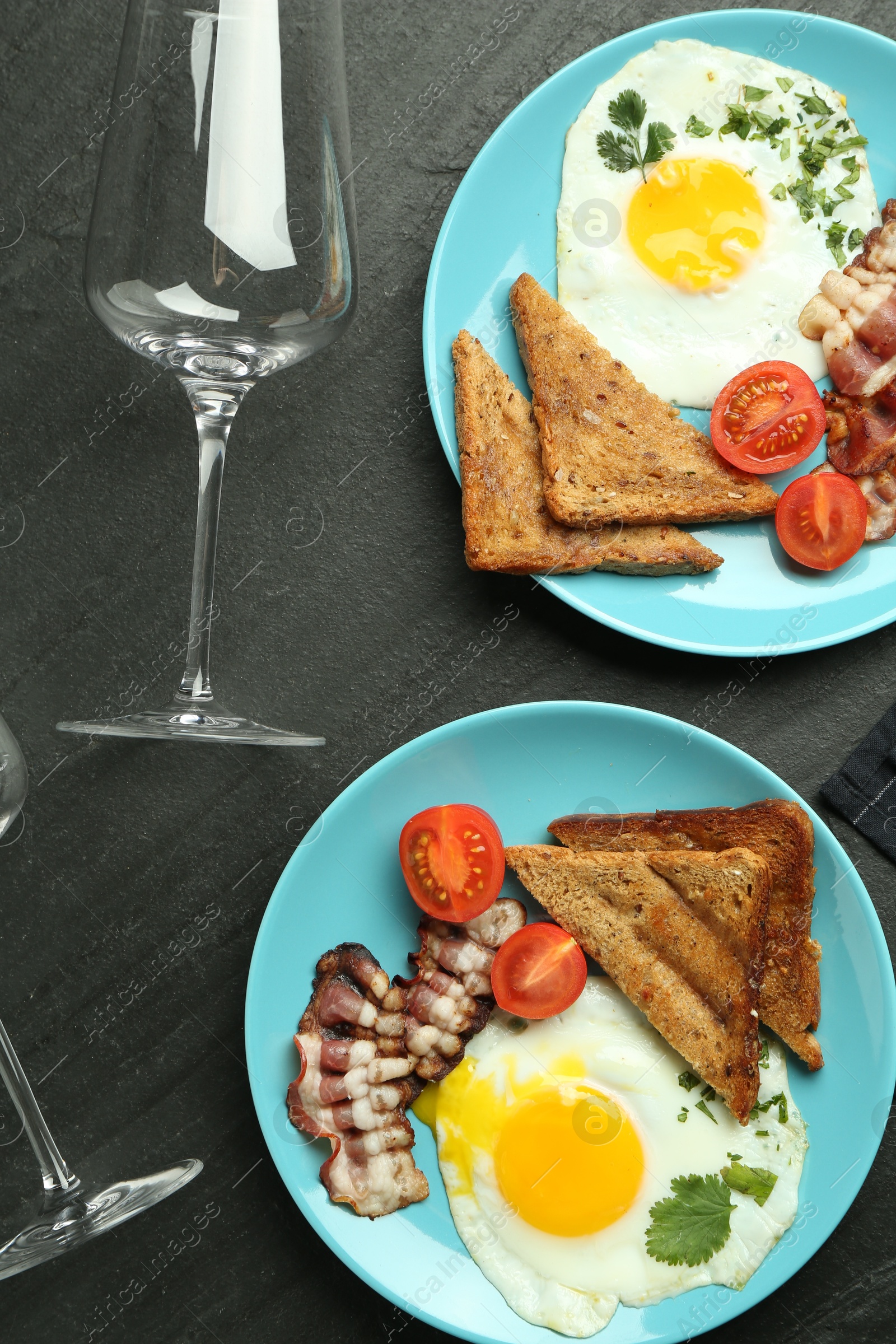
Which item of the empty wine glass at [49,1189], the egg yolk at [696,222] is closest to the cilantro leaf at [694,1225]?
the empty wine glass at [49,1189]

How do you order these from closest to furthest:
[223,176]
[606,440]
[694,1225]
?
[223,176] → [694,1225] → [606,440]

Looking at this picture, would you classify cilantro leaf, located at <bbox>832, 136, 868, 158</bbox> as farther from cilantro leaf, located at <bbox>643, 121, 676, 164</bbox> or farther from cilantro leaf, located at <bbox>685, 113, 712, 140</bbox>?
cilantro leaf, located at <bbox>643, 121, 676, 164</bbox>

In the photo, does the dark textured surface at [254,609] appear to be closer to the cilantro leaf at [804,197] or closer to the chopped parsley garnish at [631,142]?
the chopped parsley garnish at [631,142]

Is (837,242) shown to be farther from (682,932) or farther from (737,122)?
(682,932)

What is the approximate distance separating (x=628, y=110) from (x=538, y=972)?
2.45m

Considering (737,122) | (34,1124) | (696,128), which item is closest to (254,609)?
(34,1124)

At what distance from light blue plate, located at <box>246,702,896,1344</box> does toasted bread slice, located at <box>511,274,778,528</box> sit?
62cm

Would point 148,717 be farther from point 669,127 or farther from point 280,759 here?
point 669,127

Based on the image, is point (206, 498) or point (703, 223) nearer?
point (206, 498)

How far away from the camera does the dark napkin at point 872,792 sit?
9.01ft

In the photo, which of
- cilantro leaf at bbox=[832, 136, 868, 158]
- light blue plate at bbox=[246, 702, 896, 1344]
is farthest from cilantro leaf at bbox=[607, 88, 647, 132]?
light blue plate at bbox=[246, 702, 896, 1344]

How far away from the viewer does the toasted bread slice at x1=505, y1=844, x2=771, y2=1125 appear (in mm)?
2477

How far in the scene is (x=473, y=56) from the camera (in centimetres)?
278

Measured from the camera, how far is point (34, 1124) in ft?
7.68
